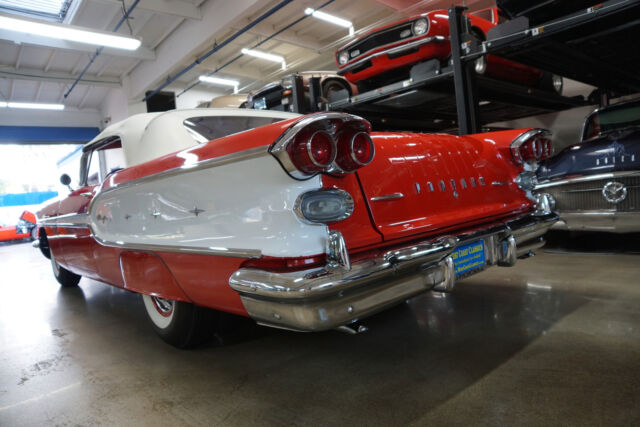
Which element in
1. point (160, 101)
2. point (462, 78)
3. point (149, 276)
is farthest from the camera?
point (160, 101)

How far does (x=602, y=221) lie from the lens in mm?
3428

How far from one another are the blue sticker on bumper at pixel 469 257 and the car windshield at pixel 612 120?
315cm

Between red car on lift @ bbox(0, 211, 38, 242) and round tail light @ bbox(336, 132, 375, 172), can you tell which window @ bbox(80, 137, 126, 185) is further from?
red car on lift @ bbox(0, 211, 38, 242)

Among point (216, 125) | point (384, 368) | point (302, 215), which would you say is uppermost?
point (216, 125)

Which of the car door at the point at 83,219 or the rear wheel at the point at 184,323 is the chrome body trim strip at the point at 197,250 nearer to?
the rear wheel at the point at 184,323

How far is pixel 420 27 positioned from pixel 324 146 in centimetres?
340

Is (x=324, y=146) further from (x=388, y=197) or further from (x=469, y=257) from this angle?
(x=469, y=257)

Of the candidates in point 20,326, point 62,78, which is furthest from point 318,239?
point 62,78

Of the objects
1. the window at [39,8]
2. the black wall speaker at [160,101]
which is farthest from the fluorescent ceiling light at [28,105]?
the window at [39,8]

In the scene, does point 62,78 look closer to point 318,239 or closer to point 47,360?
point 47,360

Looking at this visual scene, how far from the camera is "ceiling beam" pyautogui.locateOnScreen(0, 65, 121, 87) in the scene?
1173 centimetres

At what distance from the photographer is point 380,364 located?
1.89m

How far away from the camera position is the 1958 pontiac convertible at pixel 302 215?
1411mm

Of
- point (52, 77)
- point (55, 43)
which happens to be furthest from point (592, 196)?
point (52, 77)
